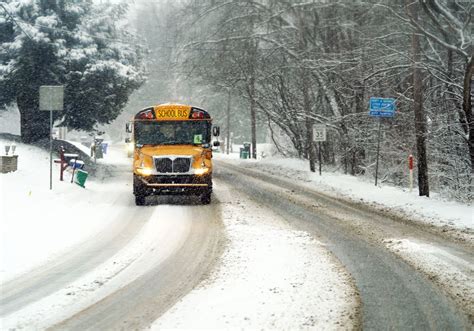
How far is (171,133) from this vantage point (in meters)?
14.9

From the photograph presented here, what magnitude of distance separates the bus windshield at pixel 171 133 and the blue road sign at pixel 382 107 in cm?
642

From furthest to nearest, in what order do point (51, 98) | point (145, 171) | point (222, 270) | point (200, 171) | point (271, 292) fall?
point (51, 98), point (200, 171), point (145, 171), point (222, 270), point (271, 292)

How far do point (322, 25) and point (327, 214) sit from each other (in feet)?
44.2

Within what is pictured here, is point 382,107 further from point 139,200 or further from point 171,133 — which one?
point 139,200

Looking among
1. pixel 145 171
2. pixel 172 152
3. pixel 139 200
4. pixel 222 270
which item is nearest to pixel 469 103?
pixel 172 152

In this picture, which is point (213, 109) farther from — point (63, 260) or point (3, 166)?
point (63, 260)

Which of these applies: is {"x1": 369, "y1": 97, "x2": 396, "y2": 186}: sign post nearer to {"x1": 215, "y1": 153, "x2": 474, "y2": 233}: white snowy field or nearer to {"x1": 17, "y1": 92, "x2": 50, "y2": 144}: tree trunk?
{"x1": 215, "y1": 153, "x2": 474, "y2": 233}: white snowy field

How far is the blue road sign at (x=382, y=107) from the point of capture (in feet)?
58.6

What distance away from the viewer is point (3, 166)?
1678 centimetres

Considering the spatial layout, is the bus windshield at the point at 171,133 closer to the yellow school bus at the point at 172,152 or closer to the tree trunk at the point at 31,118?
the yellow school bus at the point at 172,152

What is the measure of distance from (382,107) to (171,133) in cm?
777

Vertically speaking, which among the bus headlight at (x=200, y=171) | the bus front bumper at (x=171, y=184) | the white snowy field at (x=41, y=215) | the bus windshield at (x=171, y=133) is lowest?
the white snowy field at (x=41, y=215)

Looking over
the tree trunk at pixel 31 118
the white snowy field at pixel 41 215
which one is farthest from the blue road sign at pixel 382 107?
the tree trunk at pixel 31 118

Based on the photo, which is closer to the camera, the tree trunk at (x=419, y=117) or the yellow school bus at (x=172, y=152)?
the yellow school bus at (x=172, y=152)
